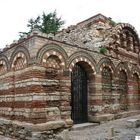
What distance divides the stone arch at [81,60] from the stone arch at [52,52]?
0.40 meters

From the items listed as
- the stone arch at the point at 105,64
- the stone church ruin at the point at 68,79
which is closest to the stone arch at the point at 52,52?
the stone church ruin at the point at 68,79

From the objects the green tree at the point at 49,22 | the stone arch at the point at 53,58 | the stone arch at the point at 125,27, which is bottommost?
the stone arch at the point at 53,58

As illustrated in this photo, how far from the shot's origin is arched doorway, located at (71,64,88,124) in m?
11.6

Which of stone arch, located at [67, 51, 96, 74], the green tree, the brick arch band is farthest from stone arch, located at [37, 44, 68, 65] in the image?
the green tree

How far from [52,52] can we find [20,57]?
1533 millimetres

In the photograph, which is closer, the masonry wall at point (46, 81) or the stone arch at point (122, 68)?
the masonry wall at point (46, 81)

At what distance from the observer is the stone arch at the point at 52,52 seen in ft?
31.8

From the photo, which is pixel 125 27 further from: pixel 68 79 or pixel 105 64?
pixel 68 79

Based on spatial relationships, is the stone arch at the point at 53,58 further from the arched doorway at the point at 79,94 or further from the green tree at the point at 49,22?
the green tree at the point at 49,22

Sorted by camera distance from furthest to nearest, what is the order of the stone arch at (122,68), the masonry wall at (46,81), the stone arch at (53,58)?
1. the stone arch at (122,68)
2. the stone arch at (53,58)
3. the masonry wall at (46,81)

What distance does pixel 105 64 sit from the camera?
42.5 ft

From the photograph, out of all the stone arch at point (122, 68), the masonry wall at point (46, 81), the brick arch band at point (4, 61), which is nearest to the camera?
the masonry wall at point (46, 81)

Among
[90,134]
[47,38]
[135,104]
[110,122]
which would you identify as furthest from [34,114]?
[135,104]

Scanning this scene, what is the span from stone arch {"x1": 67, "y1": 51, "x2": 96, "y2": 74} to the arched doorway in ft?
1.57
